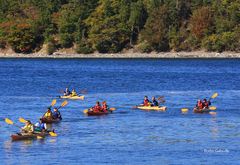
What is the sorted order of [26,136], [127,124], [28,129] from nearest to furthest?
1. [26,136]
2. [28,129]
3. [127,124]

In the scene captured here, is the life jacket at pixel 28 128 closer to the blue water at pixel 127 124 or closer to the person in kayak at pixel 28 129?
the person in kayak at pixel 28 129

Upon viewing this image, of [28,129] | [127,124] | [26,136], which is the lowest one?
[127,124]

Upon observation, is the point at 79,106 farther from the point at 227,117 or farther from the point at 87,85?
the point at 87,85

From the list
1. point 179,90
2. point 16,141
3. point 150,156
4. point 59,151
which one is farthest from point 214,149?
point 179,90

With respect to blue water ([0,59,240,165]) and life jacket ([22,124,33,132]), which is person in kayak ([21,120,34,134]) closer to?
life jacket ([22,124,33,132])

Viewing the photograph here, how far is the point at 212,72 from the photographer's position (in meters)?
162

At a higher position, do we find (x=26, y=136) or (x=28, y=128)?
(x=28, y=128)

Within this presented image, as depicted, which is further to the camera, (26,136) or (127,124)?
(127,124)

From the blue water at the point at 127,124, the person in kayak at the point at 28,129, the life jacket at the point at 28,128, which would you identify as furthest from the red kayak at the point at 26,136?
the blue water at the point at 127,124

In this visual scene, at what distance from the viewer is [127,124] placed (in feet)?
246

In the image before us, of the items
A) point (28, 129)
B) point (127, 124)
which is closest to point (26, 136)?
point (28, 129)

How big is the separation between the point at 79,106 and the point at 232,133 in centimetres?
2621

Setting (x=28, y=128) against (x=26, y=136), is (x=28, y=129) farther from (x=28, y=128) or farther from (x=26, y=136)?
(x=26, y=136)

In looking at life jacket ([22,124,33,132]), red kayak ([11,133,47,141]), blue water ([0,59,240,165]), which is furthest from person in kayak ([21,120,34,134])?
blue water ([0,59,240,165])
